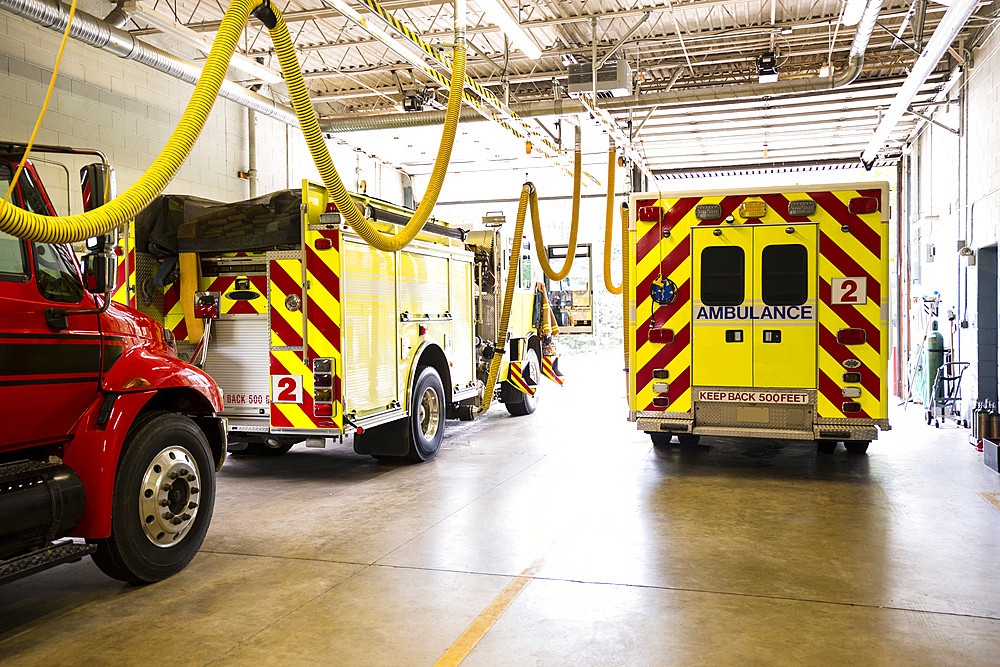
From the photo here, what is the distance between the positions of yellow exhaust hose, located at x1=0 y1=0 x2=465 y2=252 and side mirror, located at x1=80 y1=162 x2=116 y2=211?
7 centimetres

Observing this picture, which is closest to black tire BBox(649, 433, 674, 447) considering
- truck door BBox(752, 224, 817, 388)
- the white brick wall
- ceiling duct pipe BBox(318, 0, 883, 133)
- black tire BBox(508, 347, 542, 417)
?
truck door BBox(752, 224, 817, 388)

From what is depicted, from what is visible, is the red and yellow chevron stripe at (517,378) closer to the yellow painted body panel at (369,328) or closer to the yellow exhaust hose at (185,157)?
the yellow painted body panel at (369,328)

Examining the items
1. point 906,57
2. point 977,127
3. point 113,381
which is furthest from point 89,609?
point 906,57

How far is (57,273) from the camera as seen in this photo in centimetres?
427

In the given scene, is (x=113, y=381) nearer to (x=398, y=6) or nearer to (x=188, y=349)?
(x=188, y=349)

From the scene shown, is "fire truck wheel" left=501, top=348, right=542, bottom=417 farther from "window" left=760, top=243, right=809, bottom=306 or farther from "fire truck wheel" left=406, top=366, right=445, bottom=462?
"window" left=760, top=243, right=809, bottom=306

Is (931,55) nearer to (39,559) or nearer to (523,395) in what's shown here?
(523,395)

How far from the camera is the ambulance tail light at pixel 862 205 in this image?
7453mm

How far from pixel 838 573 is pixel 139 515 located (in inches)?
160

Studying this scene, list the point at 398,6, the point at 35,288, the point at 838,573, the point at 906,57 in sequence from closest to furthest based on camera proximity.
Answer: the point at 35,288
the point at 838,573
the point at 398,6
the point at 906,57

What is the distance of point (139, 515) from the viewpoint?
4.58 m

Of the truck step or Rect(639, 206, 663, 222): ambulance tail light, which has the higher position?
Rect(639, 206, 663, 222): ambulance tail light

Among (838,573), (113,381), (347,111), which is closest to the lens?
(113,381)

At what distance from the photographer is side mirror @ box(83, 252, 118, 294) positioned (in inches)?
163
